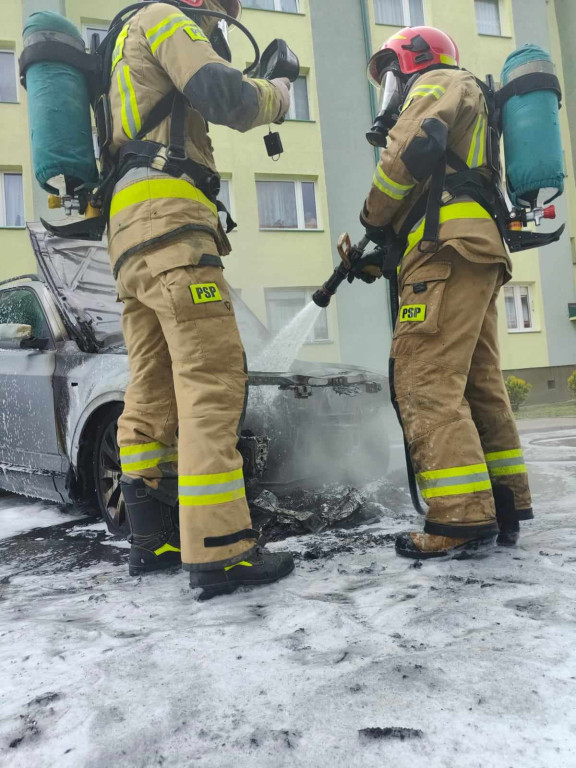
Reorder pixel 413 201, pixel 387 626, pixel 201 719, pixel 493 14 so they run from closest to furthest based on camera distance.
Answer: pixel 201 719 → pixel 387 626 → pixel 413 201 → pixel 493 14

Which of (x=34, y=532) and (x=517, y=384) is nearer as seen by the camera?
(x=34, y=532)

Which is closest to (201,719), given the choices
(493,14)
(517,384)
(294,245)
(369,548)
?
(369,548)

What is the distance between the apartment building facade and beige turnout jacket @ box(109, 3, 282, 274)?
→ 6.60 metres

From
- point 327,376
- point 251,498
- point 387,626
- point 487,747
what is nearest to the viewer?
point 487,747

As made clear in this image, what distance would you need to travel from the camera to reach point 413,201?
2.46 meters

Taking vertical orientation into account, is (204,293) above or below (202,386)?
above

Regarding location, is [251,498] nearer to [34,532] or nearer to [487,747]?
[34,532]

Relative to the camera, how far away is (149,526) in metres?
2.32

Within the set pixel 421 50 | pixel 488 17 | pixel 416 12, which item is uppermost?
pixel 488 17

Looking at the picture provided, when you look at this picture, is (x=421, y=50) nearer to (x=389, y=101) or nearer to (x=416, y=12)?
(x=389, y=101)

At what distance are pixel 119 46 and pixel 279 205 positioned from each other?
11126 millimetres

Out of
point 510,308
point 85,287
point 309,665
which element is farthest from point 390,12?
point 309,665

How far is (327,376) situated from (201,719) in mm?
2002

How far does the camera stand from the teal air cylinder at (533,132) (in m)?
2.38
